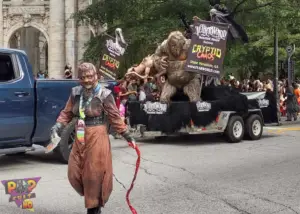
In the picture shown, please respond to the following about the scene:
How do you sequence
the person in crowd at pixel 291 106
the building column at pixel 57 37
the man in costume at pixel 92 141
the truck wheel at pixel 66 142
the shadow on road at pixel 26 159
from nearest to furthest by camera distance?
the man in costume at pixel 92 141
the truck wheel at pixel 66 142
the shadow on road at pixel 26 159
the person in crowd at pixel 291 106
the building column at pixel 57 37

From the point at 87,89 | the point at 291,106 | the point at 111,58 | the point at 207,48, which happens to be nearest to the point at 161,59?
the point at 207,48

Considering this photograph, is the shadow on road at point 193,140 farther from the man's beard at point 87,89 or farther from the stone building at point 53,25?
the stone building at point 53,25

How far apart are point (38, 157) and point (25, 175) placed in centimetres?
203

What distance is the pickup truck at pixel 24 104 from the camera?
8.23 metres

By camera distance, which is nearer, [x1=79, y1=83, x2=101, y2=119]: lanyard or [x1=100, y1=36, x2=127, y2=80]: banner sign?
[x1=79, y1=83, x2=101, y2=119]: lanyard

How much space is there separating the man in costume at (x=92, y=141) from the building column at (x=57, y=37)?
85.8 feet

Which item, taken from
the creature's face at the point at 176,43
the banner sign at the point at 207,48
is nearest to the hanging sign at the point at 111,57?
the creature's face at the point at 176,43

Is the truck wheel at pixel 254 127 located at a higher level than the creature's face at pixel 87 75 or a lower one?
lower

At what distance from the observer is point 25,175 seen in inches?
314

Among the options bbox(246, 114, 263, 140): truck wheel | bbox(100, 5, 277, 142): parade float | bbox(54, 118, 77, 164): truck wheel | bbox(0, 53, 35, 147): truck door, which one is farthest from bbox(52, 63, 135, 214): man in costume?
bbox(246, 114, 263, 140): truck wheel

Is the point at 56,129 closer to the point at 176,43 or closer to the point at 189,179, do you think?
the point at 189,179

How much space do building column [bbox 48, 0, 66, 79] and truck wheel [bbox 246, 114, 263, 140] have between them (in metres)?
20.3

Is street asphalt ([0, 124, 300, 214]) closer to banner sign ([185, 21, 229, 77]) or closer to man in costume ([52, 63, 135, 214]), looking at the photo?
man in costume ([52, 63, 135, 214])

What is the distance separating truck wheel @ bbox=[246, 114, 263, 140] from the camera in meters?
12.1
